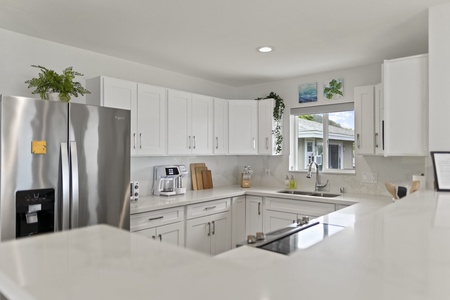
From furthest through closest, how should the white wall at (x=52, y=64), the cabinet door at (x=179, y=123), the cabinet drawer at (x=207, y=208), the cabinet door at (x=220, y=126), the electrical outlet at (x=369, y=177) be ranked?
the cabinet door at (x=220, y=126) < the electrical outlet at (x=369, y=177) < the cabinet door at (x=179, y=123) < the cabinet drawer at (x=207, y=208) < the white wall at (x=52, y=64)

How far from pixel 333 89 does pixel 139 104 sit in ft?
7.80

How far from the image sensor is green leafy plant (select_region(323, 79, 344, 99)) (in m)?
3.87

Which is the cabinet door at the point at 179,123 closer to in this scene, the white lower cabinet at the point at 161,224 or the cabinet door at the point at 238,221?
the white lower cabinet at the point at 161,224

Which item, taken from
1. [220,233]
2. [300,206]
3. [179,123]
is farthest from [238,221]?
[179,123]

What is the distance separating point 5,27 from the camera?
2559 millimetres

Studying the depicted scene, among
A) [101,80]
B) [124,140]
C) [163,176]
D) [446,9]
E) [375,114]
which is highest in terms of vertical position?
[446,9]

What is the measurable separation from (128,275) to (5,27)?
287cm

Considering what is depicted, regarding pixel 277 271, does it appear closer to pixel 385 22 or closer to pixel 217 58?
pixel 385 22

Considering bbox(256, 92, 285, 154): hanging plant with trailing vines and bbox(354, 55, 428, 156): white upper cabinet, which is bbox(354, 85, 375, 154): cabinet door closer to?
bbox(354, 55, 428, 156): white upper cabinet

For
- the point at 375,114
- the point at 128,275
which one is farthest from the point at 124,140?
the point at 375,114

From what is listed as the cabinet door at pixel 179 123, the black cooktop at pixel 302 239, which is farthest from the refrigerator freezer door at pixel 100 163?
the black cooktop at pixel 302 239

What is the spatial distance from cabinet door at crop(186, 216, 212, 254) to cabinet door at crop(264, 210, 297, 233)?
0.72 meters

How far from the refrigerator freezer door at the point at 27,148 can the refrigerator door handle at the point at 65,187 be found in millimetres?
27

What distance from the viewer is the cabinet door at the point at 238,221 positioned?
3920mm
